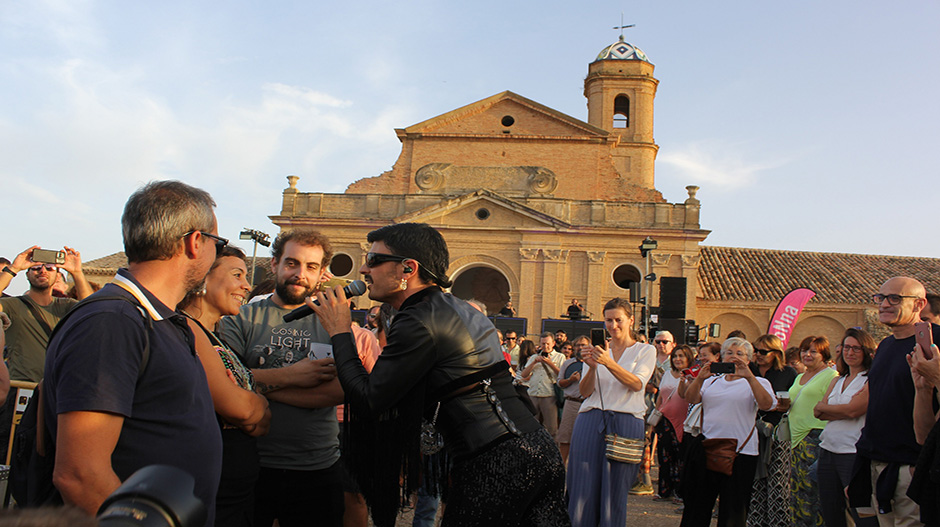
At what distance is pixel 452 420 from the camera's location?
9.51 feet

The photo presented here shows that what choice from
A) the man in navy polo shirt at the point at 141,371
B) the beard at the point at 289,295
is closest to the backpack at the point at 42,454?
the man in navy polo shirt at the point at 141,371

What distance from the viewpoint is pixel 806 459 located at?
259 inches

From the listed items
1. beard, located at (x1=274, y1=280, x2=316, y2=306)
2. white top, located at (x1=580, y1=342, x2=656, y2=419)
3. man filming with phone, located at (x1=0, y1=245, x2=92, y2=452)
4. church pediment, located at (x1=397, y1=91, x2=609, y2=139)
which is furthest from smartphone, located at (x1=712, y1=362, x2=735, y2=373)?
church pediment, located at (x1=397, y1=91, x2=609, y2=139)

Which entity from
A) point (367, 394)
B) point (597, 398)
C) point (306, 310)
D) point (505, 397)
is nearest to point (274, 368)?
point (306, 310)

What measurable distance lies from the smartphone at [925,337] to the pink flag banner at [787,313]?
510 inches

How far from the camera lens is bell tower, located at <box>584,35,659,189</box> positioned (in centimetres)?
3603

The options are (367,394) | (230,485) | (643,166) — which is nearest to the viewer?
(367,394)

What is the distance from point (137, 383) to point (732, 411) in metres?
5.41

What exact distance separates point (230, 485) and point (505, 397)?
4.12 ft

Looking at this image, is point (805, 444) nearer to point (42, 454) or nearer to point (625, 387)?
point (625, 387)

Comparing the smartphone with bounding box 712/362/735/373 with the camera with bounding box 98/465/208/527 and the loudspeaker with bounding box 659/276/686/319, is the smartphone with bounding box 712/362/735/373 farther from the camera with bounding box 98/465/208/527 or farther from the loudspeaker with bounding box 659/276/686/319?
the loudspeaker with bounding box 659/276/686/319

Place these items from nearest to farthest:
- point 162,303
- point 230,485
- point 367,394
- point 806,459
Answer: point 162,303 < point 367,394 < point 230,485 < point 806,459

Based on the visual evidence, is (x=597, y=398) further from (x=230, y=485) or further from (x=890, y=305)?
(x=230, y=485)

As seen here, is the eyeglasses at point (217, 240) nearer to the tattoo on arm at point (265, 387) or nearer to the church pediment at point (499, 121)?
the tattoo on arm at point (265, 387)
